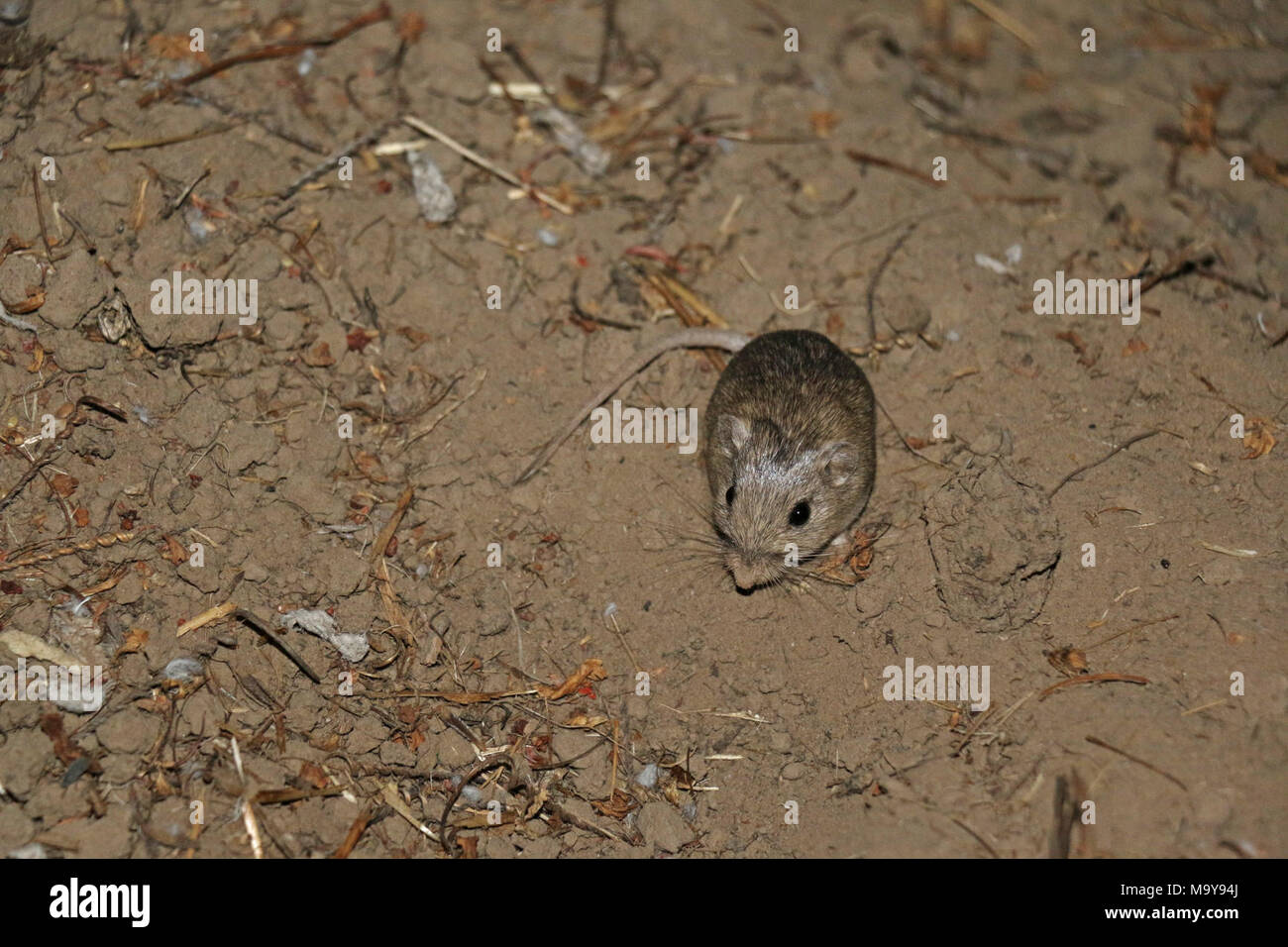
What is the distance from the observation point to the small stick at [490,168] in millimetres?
6930

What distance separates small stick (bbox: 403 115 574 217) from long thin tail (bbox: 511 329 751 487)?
127 centimetres

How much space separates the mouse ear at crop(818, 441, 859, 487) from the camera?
5.69 metres

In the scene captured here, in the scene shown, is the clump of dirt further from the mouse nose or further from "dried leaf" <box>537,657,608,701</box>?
"dried leaf" <box>537,657,608,701</box>

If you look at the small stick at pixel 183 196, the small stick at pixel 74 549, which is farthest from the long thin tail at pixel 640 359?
the small stick at pixel 183 196

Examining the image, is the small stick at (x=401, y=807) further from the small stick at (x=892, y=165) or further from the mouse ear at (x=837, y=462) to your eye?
the small stick at (x=892, y=165)

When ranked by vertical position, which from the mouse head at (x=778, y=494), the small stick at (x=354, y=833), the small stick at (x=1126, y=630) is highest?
the mouse head at (x=778, y=494)

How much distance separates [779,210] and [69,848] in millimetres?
5575

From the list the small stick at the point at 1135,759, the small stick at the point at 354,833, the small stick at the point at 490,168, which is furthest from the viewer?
the small stick at the point at 490,168

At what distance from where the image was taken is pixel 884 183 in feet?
23.9

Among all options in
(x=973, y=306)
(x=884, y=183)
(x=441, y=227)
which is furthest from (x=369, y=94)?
(x=973, y=306)

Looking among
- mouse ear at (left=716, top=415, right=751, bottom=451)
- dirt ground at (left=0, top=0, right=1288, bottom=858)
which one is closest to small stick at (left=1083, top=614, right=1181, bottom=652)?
dirt ground at (left=0, top=0, right=1288, bottom=858)

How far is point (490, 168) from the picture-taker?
6.94m

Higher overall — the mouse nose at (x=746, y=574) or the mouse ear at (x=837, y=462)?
the mouse ear at (x=837, y=462)

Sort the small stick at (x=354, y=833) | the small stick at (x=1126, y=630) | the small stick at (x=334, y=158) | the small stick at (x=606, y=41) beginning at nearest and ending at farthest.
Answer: the small stick at (x=354, y=833) → the small stick at (x=1126, y=630) → the small stick at (x=334, y=158) → the small stick at (x=606, y=41)
